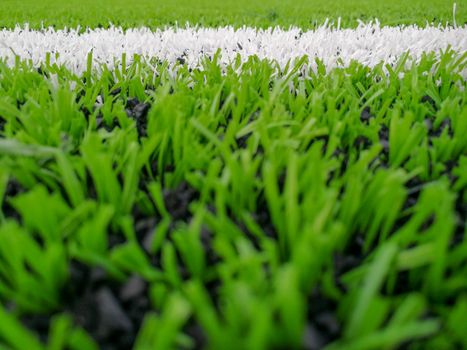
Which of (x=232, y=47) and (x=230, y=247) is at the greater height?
(x=232, y=47)

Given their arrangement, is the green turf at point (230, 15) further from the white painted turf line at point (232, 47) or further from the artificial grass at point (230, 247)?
the artificial grass at point (230, 247)

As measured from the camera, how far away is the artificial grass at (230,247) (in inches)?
24.2

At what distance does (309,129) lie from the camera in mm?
1198

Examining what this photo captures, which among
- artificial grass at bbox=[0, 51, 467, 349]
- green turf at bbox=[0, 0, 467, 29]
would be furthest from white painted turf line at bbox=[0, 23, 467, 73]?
green turf at bbox=[0, 0, 467, 29]

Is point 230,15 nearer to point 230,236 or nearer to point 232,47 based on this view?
point 232,47

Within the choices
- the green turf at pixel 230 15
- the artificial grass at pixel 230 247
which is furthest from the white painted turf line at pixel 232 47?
the green turf at pixel 230 15

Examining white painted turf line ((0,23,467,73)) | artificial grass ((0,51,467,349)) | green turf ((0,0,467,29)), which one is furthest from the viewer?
green turf ((0,0,467,29))

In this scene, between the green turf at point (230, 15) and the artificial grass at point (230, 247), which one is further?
the green turf at point (230, 15)

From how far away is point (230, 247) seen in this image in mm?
766

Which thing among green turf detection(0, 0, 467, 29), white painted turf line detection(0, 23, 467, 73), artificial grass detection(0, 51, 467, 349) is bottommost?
artificial grass detection(0, 51, 467, 349)

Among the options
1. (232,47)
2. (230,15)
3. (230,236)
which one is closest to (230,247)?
(230,236)

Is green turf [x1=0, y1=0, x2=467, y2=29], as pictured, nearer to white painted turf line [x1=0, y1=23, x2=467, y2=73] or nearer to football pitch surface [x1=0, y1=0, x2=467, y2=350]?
white painted turf line [x1=0, y1=23, x2=467, y2=73]

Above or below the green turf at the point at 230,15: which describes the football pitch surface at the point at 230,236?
below

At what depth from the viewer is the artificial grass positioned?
616 mm
